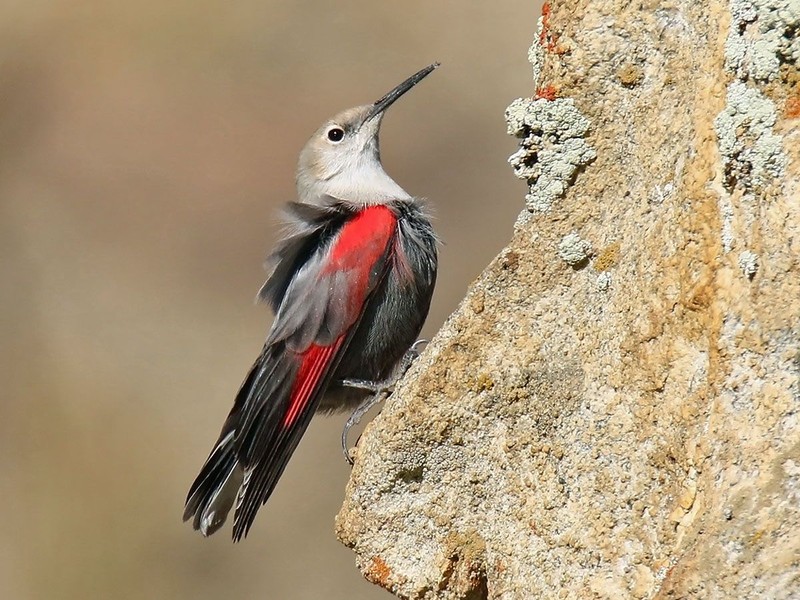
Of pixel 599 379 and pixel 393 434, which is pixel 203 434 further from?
pixel 599 379

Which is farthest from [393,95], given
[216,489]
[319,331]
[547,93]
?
[547,93]

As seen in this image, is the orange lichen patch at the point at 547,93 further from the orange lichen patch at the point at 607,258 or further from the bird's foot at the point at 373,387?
the bird's foot at the point at 373,387

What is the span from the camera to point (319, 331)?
190 inches

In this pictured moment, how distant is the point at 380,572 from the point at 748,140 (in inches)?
65.5

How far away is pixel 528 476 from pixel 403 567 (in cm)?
51

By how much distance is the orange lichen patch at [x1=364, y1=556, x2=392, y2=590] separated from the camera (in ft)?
11.2

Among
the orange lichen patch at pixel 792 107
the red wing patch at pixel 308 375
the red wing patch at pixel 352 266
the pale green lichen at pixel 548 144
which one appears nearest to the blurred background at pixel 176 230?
the red wing patch at pixel 352 266

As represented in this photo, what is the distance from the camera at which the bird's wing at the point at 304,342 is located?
15.2 ft

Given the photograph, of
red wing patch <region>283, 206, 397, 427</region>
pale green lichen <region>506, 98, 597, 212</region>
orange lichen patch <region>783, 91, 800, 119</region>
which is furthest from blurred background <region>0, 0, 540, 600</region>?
orange lichen patch <region>783, 91, 800, 119</region>

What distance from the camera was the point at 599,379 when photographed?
117 inches

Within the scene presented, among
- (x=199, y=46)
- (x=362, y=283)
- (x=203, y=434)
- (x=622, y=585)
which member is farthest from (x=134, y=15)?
(x=622, y=585)

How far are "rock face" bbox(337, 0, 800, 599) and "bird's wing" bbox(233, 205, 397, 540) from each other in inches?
43.6

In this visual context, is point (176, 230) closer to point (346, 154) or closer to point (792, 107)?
point (346, 154)

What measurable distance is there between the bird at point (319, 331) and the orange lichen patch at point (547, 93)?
5.40 feet
